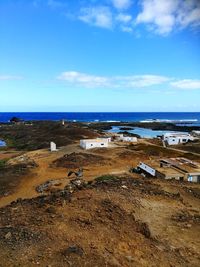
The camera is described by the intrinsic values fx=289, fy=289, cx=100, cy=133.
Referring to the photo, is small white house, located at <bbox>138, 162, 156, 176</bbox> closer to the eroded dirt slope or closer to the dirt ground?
the dirt ground

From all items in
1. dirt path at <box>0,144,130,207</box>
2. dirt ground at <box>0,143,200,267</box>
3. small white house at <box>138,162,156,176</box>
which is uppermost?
dirt ground at <box>0,143,200,267</box>

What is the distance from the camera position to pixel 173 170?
28.5m

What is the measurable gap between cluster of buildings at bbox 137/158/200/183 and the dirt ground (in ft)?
13.9

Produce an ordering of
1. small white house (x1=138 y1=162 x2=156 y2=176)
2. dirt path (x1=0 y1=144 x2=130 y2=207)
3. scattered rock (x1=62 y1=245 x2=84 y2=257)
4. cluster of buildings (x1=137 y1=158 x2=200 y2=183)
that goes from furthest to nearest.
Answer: small white house (x1=138 y1=162 x2=156 y2=176)
cluster of buildings (x1=137 y1=158 x2=200 y2=183)
dirt path (x1=0 y1=144 x2=130 y2=207)
scattered rock (x1=62 y1=245 x2=84 y2=257)

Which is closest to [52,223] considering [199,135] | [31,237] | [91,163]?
[31,237]

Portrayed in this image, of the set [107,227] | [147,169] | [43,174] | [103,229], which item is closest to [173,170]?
[147,169]

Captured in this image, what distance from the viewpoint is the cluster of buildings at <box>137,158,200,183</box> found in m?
26.6

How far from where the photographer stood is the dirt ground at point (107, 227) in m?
11.6

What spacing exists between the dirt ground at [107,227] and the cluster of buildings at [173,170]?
13.9ft

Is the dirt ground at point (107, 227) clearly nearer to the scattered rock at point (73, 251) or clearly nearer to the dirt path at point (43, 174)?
the scattered rock at point (73, 251)

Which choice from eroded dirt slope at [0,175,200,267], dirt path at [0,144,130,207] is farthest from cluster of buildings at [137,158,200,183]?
eroded dirt slope at [0,175,200,267]

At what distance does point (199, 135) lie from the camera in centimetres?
7219

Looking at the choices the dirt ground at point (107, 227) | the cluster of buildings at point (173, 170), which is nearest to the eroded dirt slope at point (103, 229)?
the dirt ground at point (107, 227)

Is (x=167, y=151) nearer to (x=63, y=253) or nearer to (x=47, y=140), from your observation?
(x=47, y=140)
